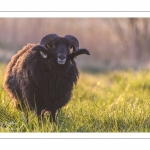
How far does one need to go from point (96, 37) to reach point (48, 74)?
25.3 feet

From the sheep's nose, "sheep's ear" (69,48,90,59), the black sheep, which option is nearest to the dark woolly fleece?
the black sheep

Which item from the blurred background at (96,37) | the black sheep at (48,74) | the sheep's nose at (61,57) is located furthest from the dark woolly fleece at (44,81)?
the blurred background at (96,37)

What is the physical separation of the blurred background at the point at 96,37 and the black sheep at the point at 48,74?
2229 mm

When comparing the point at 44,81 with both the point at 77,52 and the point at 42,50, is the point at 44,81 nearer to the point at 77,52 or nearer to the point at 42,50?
the point at 42,50

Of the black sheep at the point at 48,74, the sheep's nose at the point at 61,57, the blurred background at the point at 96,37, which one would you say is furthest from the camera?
→ the blurred background at the point at 96,37

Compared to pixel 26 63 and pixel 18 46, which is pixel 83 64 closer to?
pixel 18 46

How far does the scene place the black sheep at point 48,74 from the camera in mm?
8047

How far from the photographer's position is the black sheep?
8047 mm

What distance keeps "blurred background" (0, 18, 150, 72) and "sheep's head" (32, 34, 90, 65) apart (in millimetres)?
2249

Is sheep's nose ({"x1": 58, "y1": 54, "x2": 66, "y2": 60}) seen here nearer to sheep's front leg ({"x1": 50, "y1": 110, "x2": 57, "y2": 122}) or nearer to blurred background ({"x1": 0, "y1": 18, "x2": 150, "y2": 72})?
sheep's front leg ({"x1": 50, "y1": 110, "x2": 57, "y2": 122})

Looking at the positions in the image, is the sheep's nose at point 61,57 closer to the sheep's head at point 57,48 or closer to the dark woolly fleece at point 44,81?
the sheep's head at point 57,48

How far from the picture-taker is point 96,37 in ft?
51.6

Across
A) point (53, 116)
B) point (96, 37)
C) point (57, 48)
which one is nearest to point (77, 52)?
point (57, 48)
